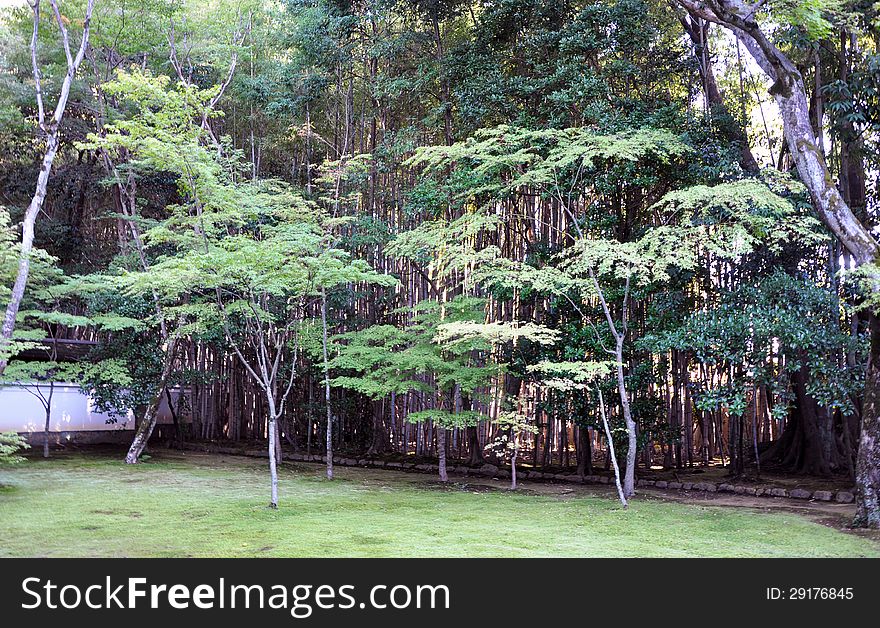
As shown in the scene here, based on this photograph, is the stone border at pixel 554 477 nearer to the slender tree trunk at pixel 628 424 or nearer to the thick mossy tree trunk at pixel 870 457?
the slender tree trunk at pixel 628 424

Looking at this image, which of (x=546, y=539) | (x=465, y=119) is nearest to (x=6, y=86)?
(x=465, y=119)

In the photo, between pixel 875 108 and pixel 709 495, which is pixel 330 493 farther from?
pixel 875 108

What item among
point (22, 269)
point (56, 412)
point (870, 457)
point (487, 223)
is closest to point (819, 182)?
point (870, 457)

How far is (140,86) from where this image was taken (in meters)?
8.88

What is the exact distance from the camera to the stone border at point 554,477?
827 centimetres

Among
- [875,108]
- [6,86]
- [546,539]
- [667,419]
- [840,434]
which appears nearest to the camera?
[546,539]

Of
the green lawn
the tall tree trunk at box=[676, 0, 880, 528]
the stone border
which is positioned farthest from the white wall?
the tall tree trunk at box=[676, 0, 880, 528]

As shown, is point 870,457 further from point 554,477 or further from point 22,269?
point 22,269

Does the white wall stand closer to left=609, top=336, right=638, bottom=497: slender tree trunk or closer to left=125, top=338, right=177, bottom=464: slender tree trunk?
left=125, top=338, right=177, bottom=464: slender tree trunk

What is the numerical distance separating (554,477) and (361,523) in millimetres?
4272

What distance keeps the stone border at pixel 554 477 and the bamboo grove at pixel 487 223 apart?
366mm

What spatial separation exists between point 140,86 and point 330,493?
571 cm

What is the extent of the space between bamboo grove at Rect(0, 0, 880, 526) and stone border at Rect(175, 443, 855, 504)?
37 cm

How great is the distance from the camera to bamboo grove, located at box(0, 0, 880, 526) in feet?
24.8
